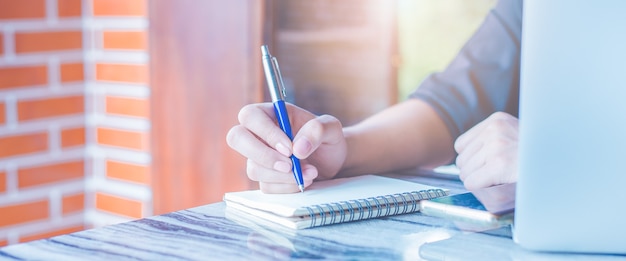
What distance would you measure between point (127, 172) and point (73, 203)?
6.6 inches

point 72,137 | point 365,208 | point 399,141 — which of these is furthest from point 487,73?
point 72,137

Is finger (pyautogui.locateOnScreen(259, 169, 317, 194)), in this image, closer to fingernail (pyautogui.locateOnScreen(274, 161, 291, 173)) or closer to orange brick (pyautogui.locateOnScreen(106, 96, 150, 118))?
fingernail (pyautogui.locateOnScreen(274, 161, 291, 173))

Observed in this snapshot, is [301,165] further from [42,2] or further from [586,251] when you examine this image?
[42,2]

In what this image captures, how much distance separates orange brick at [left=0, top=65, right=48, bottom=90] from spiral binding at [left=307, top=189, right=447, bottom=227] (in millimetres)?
1235

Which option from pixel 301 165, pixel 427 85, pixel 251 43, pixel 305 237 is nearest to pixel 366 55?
pixel 251 43

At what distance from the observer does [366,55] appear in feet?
7.91

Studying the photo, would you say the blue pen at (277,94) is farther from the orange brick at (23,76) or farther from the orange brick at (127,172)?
the orange brick at (127,172)

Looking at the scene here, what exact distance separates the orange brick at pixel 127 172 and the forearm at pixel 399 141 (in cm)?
90

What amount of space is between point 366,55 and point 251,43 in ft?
2.13

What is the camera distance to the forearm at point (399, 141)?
3.41ft

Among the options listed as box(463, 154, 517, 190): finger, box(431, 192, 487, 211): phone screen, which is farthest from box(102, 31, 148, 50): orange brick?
box(431, 192, 487, 211): phone screen

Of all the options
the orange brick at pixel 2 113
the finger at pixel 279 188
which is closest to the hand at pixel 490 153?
the finger at pixel 279 188

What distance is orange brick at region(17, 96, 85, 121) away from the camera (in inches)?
69.9

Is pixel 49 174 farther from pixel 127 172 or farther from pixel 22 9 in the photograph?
pixel 22 9
